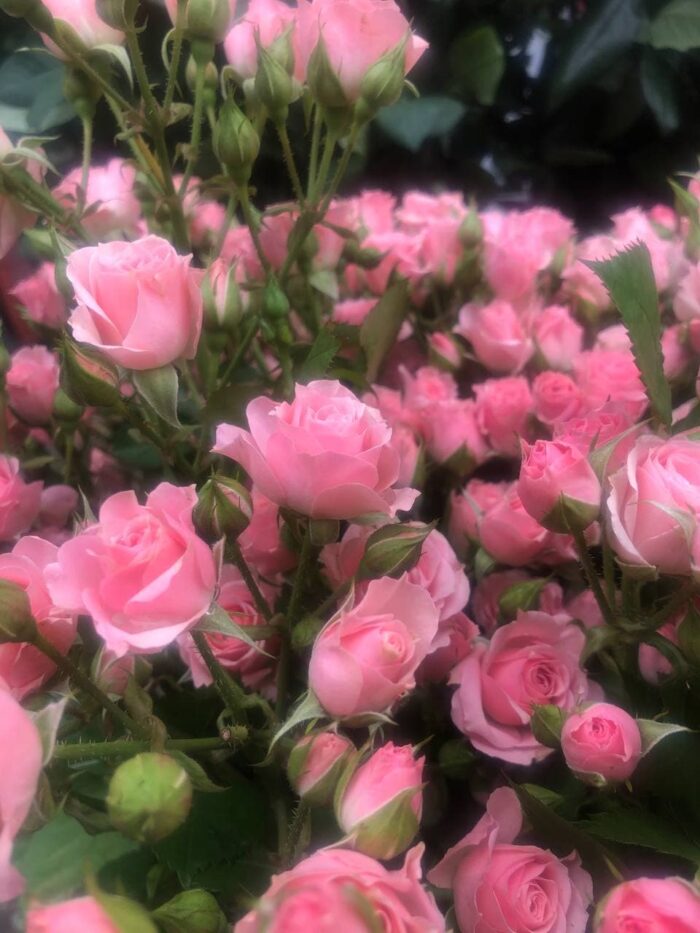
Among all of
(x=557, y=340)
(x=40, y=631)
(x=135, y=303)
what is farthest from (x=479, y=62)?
(x=40, y=631)

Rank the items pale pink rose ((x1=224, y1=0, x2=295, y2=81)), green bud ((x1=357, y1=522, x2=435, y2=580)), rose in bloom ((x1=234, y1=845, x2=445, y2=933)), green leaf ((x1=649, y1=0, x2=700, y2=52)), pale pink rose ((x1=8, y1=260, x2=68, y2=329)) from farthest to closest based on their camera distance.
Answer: green leaf ((x1=649, y1=0, x2=700, y2=52)) < pale pink rose ((x1=8, y1=260, x2=68, y2=329)) < pale pink rose ((x1=224, y1=0, x2=295, y2=81)) < green bud ((x1=357, y1=522, x2=435, y2=580)) < rose in bloom ((x1=234, y1=845, x2=445, y2=933))

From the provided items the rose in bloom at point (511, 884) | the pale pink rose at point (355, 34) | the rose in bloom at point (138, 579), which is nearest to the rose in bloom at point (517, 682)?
the rose in bloom at point (511, 884)

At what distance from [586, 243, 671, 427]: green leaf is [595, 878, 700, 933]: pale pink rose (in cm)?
19

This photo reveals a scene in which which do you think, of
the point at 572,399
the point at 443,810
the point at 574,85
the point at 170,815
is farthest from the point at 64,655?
the point at 574,85

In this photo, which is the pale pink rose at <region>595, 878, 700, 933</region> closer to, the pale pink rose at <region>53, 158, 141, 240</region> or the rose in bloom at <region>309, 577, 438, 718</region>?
the rose in bloom at <region>309, 577, 438, 718</region>

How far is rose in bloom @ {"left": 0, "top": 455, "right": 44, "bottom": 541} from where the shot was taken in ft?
1.40

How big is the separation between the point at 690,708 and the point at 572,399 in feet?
0.69

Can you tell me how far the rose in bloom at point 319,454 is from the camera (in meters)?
0.31

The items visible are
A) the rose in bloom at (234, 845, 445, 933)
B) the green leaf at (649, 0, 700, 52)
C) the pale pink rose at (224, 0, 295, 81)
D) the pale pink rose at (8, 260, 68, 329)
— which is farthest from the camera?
the green leaf at (649, 0, 700, 52)

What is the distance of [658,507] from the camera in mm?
307

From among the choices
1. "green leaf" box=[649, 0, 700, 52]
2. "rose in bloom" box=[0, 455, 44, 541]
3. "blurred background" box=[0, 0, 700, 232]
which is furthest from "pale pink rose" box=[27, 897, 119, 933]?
"green leaf" box=[649, 0, 700, 52]

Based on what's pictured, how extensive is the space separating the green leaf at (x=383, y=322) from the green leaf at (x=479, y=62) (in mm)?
526

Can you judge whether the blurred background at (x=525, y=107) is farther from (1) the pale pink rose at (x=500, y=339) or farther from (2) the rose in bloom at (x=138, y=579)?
(2) the rose in bloom at (x=138, y=579)

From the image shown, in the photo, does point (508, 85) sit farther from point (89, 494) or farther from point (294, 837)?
point (294, 837)
